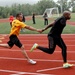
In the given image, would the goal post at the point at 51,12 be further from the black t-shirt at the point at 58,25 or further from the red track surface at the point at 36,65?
the black t-shirt at the point at 58,25

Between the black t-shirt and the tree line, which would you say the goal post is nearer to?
the tree line

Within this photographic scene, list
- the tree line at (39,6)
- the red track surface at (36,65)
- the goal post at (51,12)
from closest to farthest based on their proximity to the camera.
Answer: the red track surface at (36,65)
the goal post at (51,12)
the tree line at (39,6)

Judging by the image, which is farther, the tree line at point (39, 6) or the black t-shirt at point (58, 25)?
the tree line at point (39, 6)

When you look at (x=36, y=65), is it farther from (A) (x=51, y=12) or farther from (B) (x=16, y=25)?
(A) (x=51, y=12)

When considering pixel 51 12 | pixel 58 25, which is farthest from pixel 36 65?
pixel 51 12

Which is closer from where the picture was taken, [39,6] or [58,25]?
[58,25]

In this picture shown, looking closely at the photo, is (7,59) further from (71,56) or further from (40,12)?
(40,12)

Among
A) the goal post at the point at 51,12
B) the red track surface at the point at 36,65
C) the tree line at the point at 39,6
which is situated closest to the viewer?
the red track surface at the point at 36,65

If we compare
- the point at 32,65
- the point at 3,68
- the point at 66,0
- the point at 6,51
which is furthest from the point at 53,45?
the point at 66,0

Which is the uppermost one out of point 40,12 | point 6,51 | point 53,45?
point 53,45

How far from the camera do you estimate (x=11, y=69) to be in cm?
841

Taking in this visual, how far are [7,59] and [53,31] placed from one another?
8.50 feet

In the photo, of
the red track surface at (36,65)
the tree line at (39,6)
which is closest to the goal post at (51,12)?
the tree line at (39,6)

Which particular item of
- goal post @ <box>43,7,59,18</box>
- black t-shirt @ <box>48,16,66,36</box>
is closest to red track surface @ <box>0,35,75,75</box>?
black t-shirt @ <box>48,16,66,36</box>
